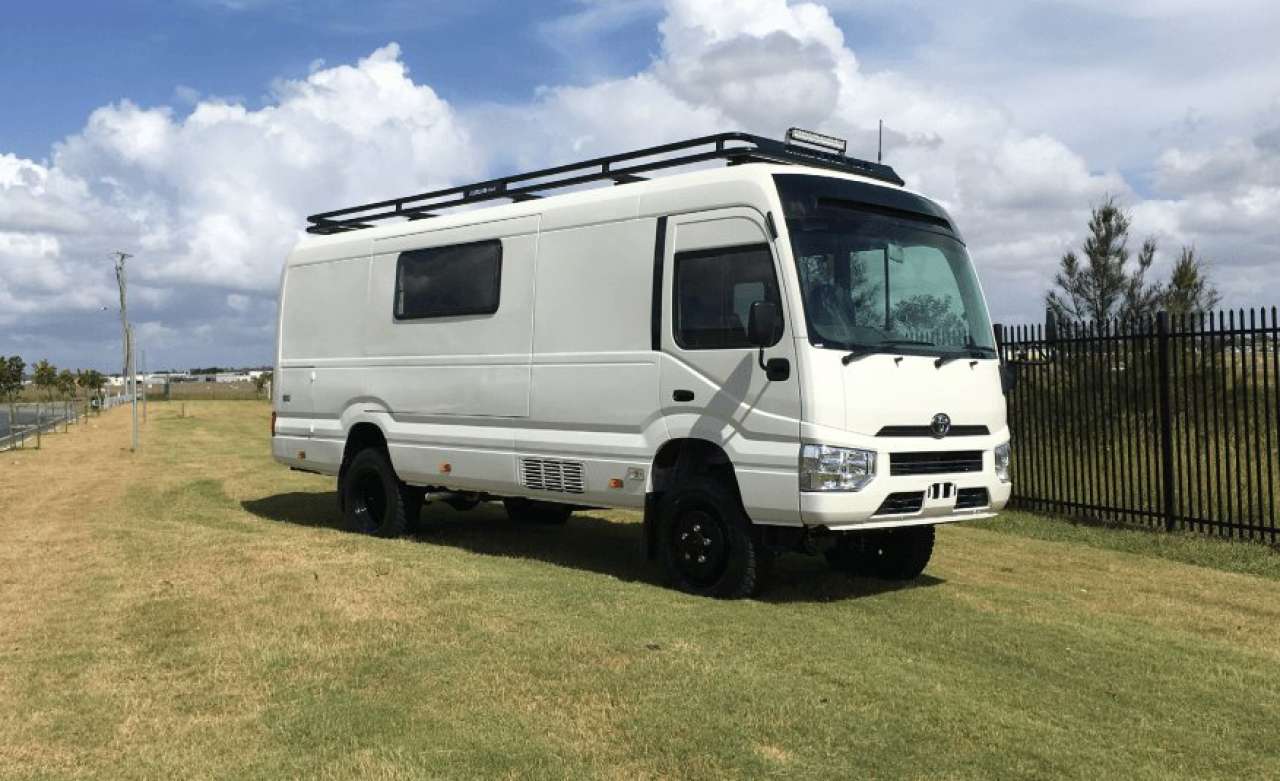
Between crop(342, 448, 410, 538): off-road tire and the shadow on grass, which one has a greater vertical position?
crop(342, 448, 410, 538): off-road tire

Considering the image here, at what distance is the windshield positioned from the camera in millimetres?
7234

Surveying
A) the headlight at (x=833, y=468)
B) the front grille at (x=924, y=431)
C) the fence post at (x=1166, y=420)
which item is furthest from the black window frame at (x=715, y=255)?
the fence post at (x=1166, y=420)

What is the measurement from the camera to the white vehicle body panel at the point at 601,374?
715 centimetres

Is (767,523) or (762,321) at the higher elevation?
(762,321)

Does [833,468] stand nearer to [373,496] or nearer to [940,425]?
[940,425]

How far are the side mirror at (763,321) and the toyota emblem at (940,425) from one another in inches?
50.4

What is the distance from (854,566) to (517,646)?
3.64 m

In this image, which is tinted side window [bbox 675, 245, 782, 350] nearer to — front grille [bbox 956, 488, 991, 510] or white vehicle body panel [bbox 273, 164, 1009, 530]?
white vehicle body panel [bbox 273, 164, 1009, 530]

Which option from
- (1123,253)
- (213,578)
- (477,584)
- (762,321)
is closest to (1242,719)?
(762,321)

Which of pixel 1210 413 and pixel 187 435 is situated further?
pixel 187 435

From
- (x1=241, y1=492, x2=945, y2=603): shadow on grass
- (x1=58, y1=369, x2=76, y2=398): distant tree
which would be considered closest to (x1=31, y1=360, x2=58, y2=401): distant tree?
(x1=58, y1=369, x2=76, y2=398): distant tree

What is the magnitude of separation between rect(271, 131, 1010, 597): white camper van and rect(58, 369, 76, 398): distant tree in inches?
2082

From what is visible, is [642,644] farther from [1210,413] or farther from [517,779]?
[1210,413]

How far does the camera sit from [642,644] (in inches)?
242
